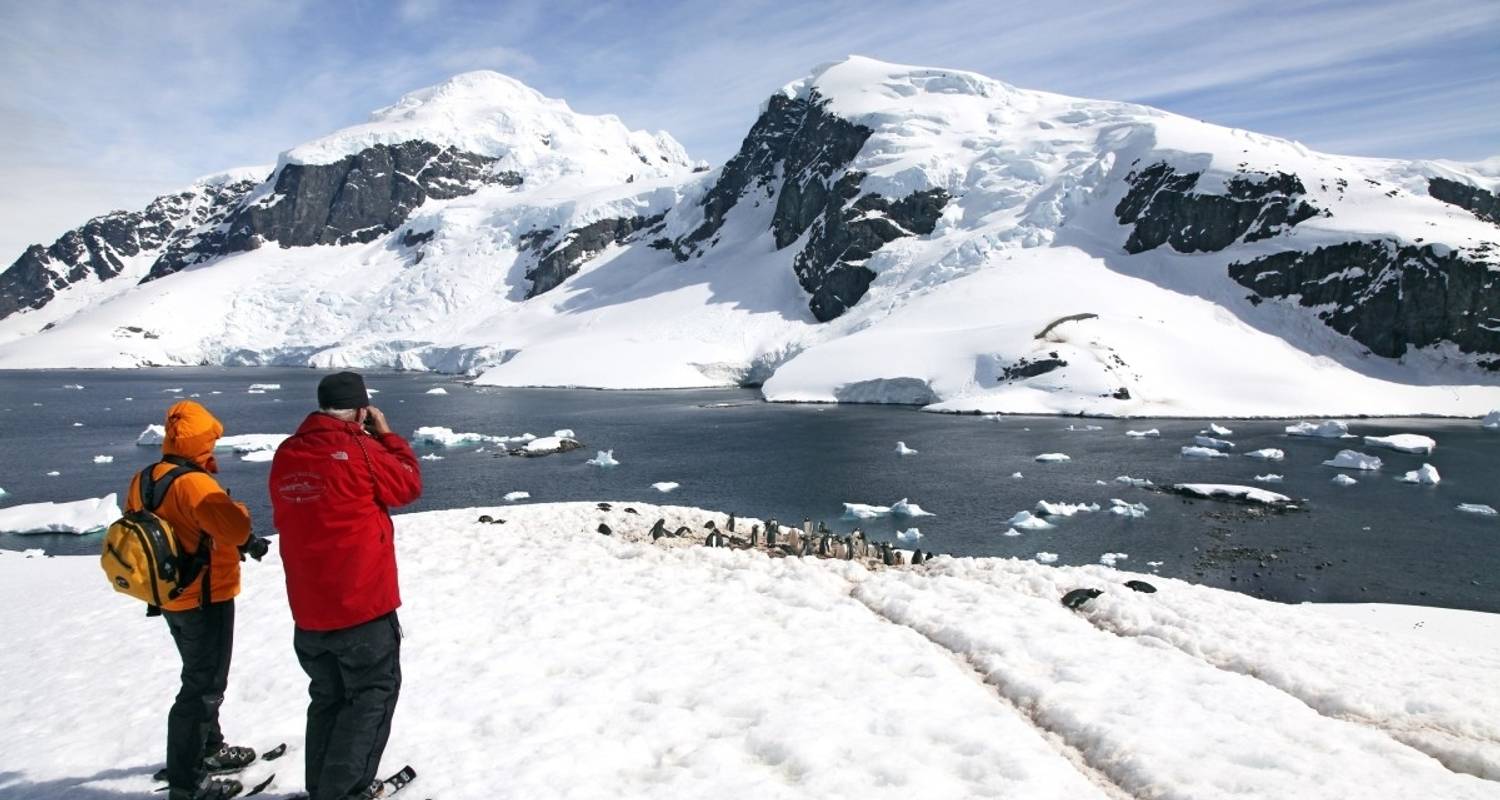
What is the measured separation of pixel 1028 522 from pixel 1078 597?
20259 millimetres

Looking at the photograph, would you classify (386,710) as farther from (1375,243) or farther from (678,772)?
(1375,243)

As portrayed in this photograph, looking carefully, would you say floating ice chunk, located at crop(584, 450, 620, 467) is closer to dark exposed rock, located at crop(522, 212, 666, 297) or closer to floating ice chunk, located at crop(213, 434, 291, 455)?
floating ice chunk, located at crop(213, 434, 291, 455)

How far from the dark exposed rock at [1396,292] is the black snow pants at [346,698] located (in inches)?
4154

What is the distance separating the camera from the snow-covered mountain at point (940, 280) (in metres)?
80.2

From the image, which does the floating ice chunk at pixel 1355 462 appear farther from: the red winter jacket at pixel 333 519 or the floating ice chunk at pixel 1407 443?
the red winter jacket at pixel 333 519

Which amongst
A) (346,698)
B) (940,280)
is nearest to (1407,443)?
(940,280)

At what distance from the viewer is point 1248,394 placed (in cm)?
7125

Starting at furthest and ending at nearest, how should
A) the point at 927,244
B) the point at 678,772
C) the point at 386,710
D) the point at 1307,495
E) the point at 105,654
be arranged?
the point at 927,244
the point at 1307,495
the point at 105,654
the point at 678,772
the point at 386,710

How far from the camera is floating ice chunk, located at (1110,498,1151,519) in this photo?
115 ft

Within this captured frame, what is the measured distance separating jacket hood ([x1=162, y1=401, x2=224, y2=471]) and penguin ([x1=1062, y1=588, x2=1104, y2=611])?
39.9 feet

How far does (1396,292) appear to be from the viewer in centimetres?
8569

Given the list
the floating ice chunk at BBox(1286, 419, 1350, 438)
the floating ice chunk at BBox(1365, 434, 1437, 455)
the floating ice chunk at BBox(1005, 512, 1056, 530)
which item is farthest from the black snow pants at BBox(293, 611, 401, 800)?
the floating ice chunk at BBox(1286, 419, 1350, 438)

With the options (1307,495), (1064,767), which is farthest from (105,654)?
(1307,495)

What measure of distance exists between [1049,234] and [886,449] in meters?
64.2
